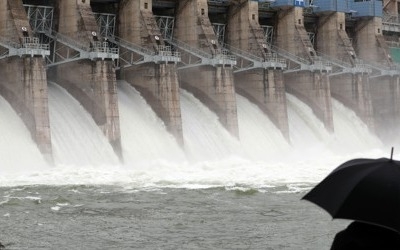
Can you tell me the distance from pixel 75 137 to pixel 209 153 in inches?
267

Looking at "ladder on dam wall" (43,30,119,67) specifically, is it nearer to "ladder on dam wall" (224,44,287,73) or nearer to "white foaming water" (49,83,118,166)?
"white foaming water" (49,83,118,166)

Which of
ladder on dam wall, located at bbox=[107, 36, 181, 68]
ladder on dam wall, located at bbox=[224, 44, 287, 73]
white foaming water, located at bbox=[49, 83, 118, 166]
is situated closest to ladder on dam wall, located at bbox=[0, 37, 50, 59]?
white foaming water, located at bbox=[49, 83, 118, 166]

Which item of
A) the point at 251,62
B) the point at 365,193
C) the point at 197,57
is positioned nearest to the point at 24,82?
the point at 197,57

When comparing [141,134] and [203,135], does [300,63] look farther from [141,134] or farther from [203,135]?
[141,134]

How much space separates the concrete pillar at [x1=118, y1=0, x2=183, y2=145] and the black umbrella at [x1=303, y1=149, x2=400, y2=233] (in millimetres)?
30292

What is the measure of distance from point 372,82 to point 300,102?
861cm

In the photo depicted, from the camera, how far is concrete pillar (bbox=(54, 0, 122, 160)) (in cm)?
3272

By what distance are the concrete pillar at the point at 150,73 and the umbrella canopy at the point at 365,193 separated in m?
30.3

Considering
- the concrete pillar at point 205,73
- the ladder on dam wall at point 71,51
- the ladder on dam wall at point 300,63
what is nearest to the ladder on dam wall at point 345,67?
the ladder on dam wall at point 300,63

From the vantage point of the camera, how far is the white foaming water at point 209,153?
94.0 feet

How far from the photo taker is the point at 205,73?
39438 mm

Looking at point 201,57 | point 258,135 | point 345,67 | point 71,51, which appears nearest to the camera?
point 71,51

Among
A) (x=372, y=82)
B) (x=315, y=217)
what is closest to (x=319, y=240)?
(x=315, y=217)

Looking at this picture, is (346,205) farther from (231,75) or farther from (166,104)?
(231,75)
